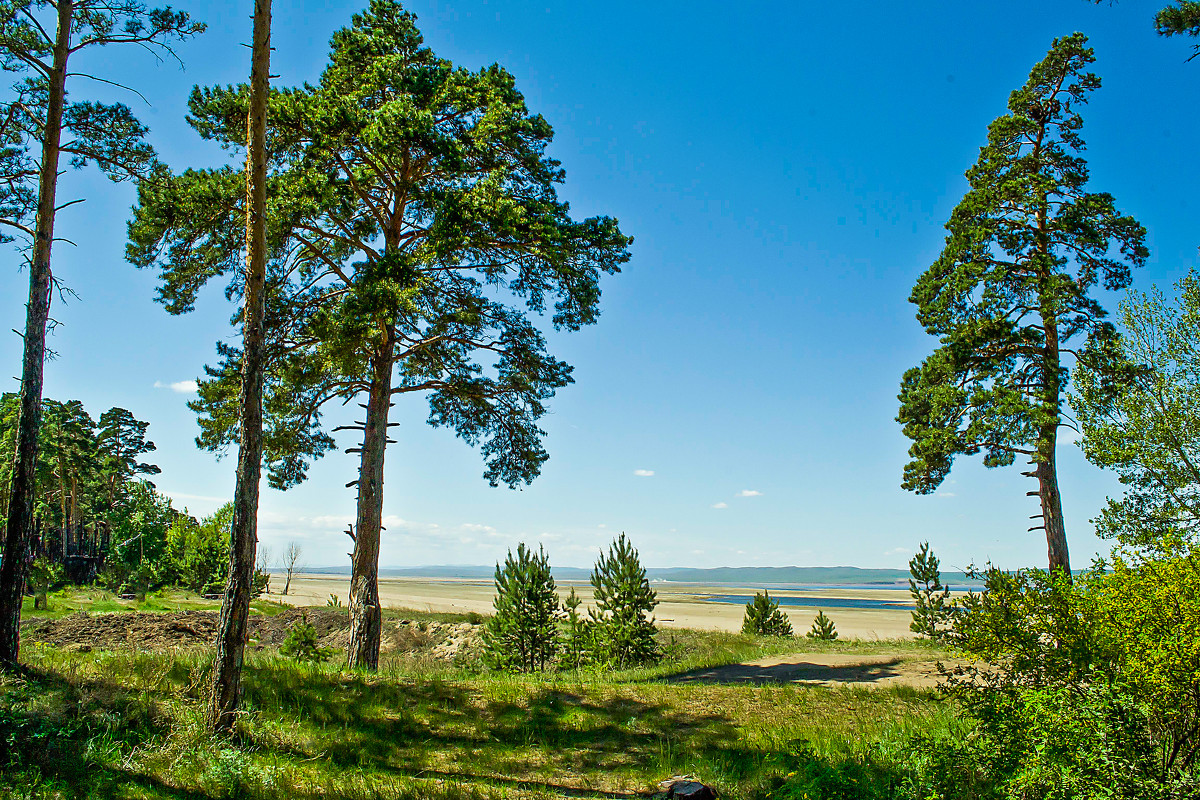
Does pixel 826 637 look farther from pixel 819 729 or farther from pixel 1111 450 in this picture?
pixel 819 729

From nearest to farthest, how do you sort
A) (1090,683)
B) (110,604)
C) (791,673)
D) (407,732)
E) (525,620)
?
(1090,683)
(407,732)
(791,673)
(525,620)
(110,604)

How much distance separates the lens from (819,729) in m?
7.59

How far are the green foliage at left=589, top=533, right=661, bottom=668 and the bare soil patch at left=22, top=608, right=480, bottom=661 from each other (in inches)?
206

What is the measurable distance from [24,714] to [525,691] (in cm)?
578

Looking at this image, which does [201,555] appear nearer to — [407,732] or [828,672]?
[407,732]

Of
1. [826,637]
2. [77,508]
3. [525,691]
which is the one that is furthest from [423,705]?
[77,508]

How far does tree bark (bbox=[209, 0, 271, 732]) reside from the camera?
7.52 m

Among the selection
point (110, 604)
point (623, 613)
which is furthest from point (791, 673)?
point (110, 604)

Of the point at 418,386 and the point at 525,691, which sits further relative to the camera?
the point at 418,386

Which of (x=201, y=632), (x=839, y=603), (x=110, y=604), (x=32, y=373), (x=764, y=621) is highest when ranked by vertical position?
(x=32, y=373)

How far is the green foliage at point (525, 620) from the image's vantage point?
13734 millimetres

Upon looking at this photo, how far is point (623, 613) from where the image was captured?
14016 mm

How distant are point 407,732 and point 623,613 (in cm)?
687

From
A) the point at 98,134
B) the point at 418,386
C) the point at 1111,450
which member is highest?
the point at 98,134
